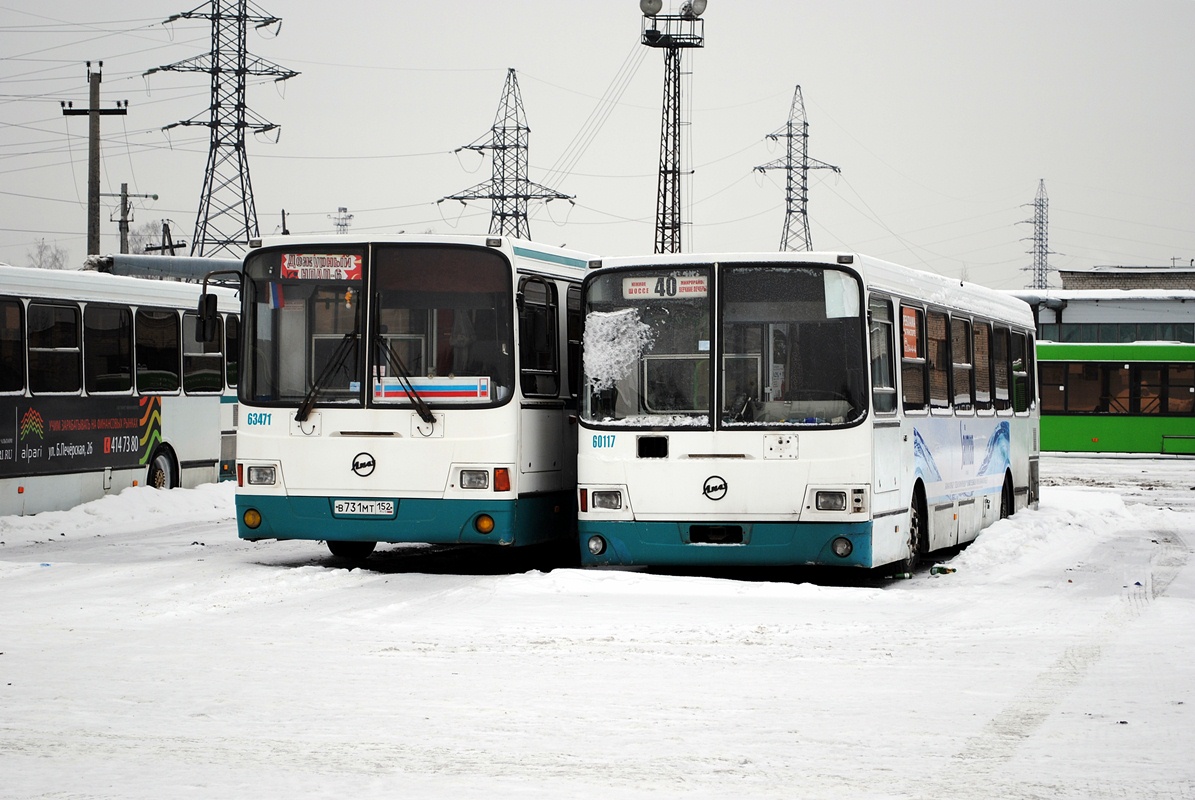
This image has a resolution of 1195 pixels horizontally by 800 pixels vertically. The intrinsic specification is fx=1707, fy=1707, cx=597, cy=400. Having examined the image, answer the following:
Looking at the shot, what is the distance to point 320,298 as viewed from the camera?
597 inches

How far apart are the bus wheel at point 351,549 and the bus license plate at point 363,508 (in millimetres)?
1847

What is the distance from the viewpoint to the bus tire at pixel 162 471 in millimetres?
22828

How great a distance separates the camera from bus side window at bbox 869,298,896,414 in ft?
46.5

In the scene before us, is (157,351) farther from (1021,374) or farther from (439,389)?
(1021,374)

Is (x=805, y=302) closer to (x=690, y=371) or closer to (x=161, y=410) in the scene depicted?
(x=690, y=371)

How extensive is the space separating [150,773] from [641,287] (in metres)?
8.16

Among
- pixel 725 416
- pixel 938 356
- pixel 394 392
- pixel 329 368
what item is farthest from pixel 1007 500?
pixel 329 368

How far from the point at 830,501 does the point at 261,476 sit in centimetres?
508

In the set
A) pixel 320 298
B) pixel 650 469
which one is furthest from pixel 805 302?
pixel 320 298

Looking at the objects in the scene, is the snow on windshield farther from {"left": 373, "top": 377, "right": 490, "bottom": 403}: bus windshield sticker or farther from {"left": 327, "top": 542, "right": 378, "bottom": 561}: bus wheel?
{"left": 327, "top": 542, "right": 378, "bottom": 561}: bus wheel

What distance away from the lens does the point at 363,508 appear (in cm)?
1499

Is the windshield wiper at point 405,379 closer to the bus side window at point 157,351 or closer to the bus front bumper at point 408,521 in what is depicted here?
the bus front bumper at point 408,521

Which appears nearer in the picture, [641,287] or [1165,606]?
[1165,606]

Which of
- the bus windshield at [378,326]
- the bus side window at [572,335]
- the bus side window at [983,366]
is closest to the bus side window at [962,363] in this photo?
the bus side window at [983,366]
